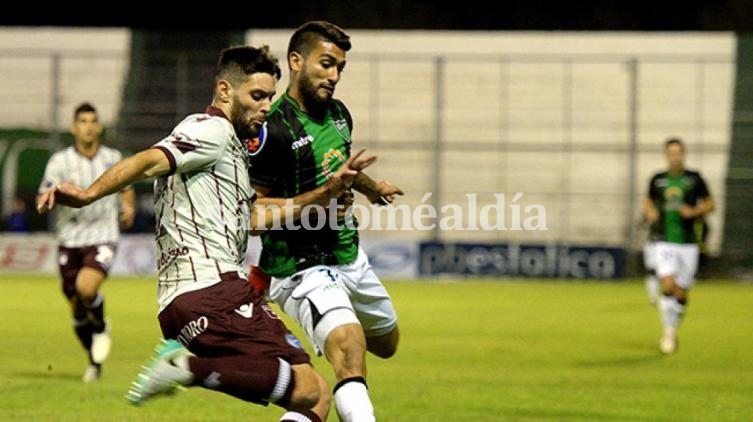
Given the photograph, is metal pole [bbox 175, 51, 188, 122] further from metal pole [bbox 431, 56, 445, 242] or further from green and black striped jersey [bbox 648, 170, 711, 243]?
green and black striped jersey [bbox 648, 170, 711, 243]

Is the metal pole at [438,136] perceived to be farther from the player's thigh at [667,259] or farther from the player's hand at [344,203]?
the player's hand at [344,203]

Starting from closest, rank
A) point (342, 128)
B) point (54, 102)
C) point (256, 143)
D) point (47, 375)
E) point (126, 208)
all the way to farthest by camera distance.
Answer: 1. point (256, 143)
2. point (342, 128)
3. point (47, 375)
4. point (126, 208)
5. point (54, 102)

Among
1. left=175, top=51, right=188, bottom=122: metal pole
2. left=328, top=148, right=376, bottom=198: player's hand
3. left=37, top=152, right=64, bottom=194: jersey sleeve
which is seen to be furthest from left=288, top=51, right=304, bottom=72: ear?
left=175, top=51, right=188, bottom=122: metal pole

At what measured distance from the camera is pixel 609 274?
30.3m

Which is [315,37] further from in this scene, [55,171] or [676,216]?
[676,216]

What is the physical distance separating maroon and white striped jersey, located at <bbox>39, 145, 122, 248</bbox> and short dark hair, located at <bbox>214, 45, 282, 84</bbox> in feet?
21.8

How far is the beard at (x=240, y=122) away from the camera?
6.55 metres

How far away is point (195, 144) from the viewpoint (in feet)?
A: 20.5

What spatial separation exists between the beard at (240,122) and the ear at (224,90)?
0.15 ft

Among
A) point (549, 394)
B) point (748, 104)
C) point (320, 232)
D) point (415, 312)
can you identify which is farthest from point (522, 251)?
point (320, 232)

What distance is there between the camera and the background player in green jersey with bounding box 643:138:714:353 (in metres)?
16.4

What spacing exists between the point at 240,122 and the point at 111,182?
844 millimetres

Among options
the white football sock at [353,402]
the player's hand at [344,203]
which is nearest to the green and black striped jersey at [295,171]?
the player's hand at [344,203]

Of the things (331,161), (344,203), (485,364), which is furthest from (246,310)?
(485,364)
